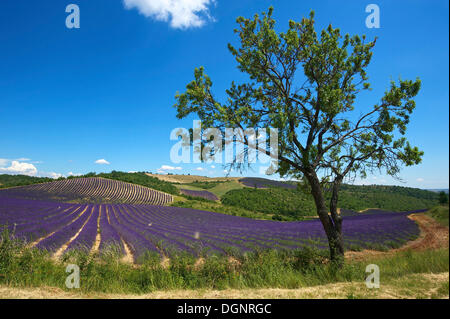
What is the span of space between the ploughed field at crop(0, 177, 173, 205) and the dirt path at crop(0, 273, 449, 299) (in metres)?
42.9

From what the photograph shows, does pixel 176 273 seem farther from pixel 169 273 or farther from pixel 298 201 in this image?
pixel 298 201

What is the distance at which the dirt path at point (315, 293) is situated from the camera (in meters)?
4.07

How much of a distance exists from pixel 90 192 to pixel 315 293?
5545cm

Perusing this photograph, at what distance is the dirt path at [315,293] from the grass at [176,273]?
0.74 ft

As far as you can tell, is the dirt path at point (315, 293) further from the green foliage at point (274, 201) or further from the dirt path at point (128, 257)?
the green foliage at point (274, 201)

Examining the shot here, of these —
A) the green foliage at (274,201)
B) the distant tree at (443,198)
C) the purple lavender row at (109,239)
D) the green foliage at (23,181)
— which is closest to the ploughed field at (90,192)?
the green foliage at (23,181)

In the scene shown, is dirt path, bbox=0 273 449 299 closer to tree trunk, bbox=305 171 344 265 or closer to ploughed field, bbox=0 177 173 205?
tree trunk, bbox=305 171 344 265

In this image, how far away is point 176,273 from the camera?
6.11m

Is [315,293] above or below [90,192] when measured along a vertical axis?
above

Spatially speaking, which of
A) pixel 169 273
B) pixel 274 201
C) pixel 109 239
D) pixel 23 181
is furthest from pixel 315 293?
pixel 23 181

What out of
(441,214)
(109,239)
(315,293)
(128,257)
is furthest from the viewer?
(109,239)

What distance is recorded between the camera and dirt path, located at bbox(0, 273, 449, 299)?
4068mm
